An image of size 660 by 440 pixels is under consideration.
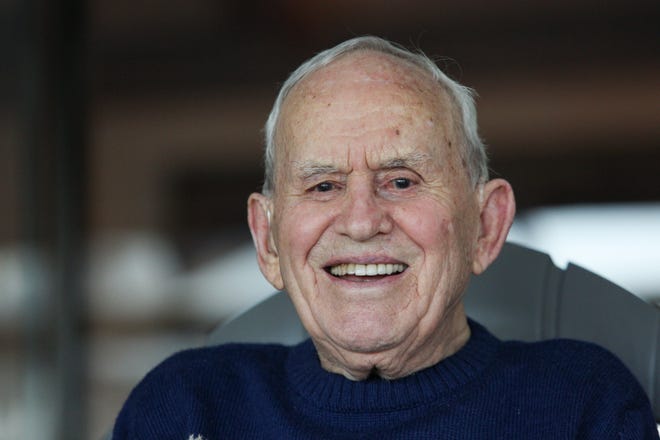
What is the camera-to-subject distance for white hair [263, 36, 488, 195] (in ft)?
5.66

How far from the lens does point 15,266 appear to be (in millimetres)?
4387

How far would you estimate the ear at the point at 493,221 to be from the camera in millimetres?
1776

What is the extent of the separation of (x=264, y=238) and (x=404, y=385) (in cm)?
36

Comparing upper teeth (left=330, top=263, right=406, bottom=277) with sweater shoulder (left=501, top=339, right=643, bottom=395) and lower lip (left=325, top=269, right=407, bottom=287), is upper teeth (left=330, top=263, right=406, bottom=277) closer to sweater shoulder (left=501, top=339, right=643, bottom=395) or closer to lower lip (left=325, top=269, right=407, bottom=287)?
lower lip (left=325, top=269, right=407, bottom=287)

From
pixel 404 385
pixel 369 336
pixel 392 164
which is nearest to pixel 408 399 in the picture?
pixel 404 385

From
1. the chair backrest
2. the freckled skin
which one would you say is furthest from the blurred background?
the freckled skin

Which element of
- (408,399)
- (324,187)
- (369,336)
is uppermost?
(324,187)

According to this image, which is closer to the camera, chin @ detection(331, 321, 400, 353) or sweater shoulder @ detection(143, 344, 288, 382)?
chin @ detection(331, 321, 400, 353)

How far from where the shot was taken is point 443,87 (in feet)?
5.64

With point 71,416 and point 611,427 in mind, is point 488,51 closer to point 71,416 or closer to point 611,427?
point 71,416

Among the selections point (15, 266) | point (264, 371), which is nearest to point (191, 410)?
point (264, 371)

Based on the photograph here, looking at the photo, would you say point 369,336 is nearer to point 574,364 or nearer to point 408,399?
point 408,399

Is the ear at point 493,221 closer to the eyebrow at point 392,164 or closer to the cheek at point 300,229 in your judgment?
the eyebrow at point 392,164

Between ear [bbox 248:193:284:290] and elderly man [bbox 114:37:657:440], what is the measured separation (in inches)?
1.6
